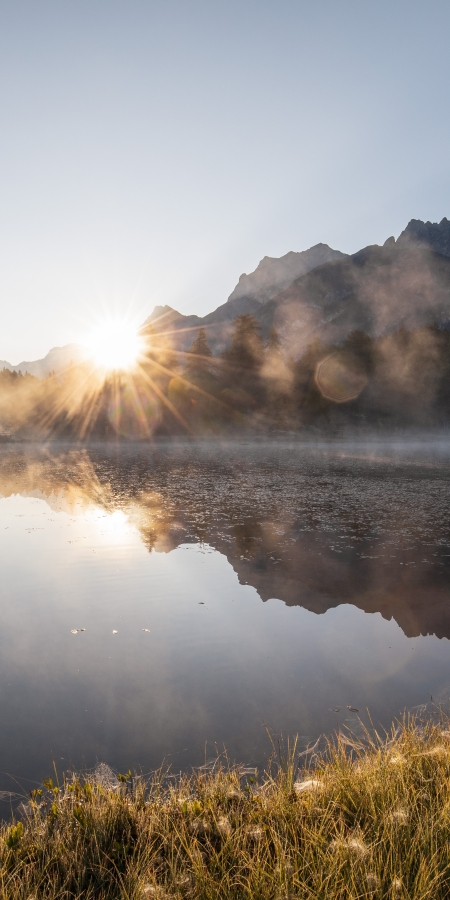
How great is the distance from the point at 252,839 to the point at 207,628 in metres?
6.06

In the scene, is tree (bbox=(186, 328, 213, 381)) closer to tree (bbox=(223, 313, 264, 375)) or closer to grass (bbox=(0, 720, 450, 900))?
tree (bbox=(223, 313, 264, 375))

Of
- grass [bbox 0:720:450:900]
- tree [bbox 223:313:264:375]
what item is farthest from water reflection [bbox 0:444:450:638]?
tree [bbox 223:313:264:375]

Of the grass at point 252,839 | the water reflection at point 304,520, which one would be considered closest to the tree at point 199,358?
the water reflection at point 304,520

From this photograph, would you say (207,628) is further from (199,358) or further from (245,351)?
(245,351)

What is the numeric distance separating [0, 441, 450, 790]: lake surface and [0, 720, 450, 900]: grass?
140 centimetres

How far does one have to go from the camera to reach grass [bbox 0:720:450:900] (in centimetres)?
350

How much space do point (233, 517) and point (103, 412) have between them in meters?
78.3

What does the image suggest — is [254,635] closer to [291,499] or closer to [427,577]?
[427,577]

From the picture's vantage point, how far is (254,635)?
32.2 ft

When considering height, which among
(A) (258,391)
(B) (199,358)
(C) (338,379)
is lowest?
(A) (258,391)

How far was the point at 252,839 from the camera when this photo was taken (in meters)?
4.12

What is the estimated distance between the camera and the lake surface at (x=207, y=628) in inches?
266

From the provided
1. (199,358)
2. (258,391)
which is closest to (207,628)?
(258,391)

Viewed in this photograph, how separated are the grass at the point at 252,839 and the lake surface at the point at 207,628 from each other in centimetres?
140
